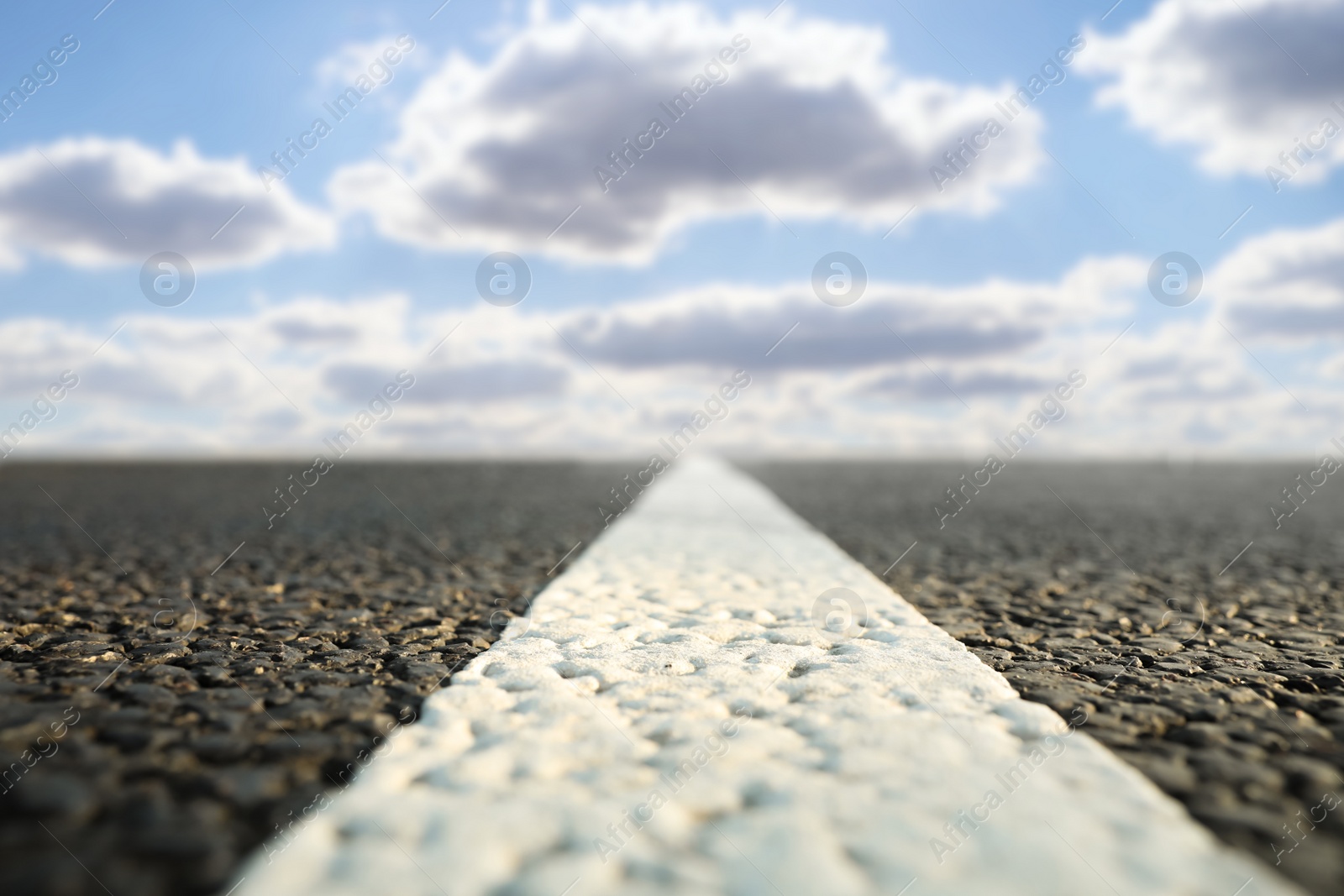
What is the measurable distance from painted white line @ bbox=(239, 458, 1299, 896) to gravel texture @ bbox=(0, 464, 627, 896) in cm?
30

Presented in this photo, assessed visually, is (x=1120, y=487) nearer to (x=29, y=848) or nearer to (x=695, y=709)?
(x=695, y=709)

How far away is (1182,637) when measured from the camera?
5.09 m

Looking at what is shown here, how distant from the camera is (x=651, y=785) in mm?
2779

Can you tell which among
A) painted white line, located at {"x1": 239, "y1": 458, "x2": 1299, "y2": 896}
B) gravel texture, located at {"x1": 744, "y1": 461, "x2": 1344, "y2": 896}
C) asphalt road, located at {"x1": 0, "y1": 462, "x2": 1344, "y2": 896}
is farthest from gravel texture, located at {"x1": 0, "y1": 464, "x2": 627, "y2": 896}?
gravel texture, located at {"x1": 744, "y1": 461, "x2": 1344, "y2": 896}

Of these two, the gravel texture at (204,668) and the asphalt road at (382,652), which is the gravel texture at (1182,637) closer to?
the asphalt road at (382,652)

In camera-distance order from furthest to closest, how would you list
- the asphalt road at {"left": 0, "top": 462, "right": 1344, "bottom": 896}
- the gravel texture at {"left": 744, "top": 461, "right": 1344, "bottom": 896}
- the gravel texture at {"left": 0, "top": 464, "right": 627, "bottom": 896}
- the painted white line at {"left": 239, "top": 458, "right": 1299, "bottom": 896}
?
the gravel texture at {"left": 744, "top": 461, "right": 1344, "bottom": 896}
the asphalt road at {"left": 0, "top": 462, "right": 1344, "bottom": 896}
the gravel texture at {"left": 0, "top": 464, "right": 627, "bottom": 896}
the painted white line at {"left": 239, "top": 458, "right": 1299, "bottom": 896}

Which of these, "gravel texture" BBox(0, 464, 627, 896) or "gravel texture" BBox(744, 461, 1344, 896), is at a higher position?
"gravel texture" BBox(744, 461, 1344, 896)

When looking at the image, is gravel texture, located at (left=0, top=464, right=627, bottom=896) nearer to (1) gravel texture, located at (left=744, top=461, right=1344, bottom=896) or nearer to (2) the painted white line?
(2) the painted white line

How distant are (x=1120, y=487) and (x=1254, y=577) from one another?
54.6 feet

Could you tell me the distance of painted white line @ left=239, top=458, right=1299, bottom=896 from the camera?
228 centimetres

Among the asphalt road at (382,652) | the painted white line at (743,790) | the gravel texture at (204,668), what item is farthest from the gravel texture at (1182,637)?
the gravel texture at (204,668)

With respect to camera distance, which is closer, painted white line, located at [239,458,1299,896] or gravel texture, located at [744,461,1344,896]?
painted white line, located at [239,458,1299,896]

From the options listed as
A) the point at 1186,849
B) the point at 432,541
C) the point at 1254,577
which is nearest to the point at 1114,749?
the point at 1186,849

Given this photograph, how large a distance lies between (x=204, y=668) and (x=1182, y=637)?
563cm
